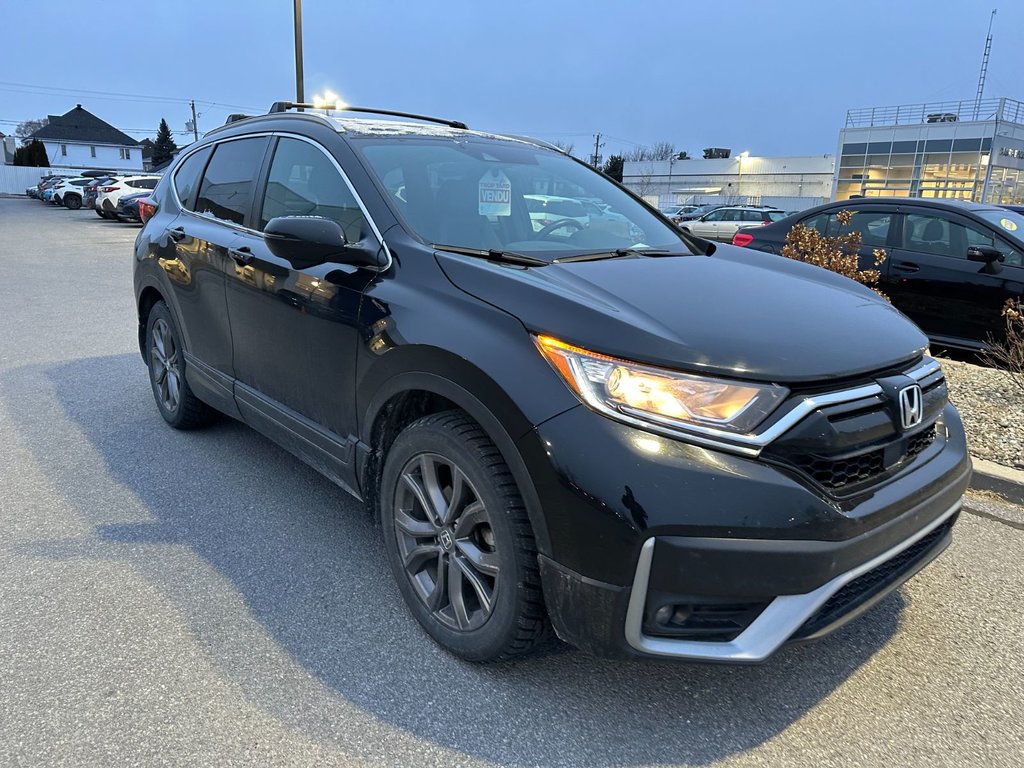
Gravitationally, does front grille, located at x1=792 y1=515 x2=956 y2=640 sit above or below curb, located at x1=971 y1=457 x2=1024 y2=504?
above

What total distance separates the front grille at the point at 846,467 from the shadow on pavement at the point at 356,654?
0.66 meters

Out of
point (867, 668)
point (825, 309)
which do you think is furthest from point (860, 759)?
point (825, 309)

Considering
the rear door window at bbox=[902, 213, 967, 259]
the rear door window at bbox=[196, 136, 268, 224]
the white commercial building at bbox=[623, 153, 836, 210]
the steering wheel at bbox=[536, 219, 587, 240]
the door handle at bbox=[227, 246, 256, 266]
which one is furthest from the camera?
the white commercial building at bbox=[623, 153, 836, 210]

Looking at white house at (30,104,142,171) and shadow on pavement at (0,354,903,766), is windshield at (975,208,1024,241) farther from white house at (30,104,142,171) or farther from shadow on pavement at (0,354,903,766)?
white house at (30,104,142,171)

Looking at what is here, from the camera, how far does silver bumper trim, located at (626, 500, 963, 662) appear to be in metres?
2.03

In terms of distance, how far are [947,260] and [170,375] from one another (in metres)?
6.55

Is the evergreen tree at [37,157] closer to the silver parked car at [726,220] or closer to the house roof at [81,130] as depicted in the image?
the house roof at [81,130]

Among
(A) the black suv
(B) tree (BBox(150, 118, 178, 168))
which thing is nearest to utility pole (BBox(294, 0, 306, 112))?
(A) the black suv

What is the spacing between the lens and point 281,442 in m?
3.51

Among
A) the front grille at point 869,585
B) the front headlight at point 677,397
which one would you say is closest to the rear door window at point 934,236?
the front grille at point 869,585

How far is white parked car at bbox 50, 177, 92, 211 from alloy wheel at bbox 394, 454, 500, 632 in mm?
39114

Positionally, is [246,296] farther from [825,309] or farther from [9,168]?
[9,168]

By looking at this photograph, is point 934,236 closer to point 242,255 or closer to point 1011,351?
point 1011,351

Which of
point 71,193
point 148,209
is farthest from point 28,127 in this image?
point 148,209
